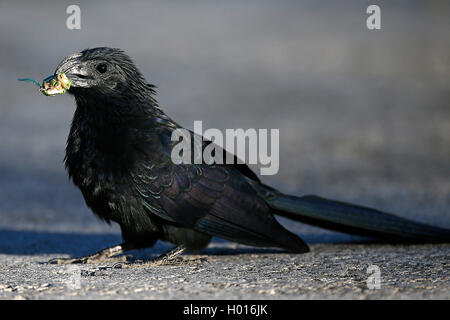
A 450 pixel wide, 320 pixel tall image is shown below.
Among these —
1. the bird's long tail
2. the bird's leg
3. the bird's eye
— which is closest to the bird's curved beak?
the bird's eye

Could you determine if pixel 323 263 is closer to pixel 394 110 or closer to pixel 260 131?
pixel 260 131

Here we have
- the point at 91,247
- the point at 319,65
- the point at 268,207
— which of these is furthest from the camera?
the point at 319,65

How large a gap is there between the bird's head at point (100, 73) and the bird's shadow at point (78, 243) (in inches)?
54.4

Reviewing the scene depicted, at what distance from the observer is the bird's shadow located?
227 inches

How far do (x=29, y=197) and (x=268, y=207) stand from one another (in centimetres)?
401

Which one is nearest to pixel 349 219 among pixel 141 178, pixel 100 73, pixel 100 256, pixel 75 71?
pixel 141 178

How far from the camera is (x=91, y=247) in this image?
6.04 metres

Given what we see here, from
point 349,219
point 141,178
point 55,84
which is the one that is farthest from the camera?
point 349,219

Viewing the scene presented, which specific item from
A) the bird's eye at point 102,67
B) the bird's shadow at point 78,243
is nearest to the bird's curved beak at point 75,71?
the bird's eye at point 102,67

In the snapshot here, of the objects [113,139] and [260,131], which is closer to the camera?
[113,139]

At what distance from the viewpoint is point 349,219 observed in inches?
214

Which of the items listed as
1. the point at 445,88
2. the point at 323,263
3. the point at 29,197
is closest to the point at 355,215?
the point at 323,263

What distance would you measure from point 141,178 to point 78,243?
65.8 inches

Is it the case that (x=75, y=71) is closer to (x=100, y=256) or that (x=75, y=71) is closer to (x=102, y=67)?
(x=102, y=67)
